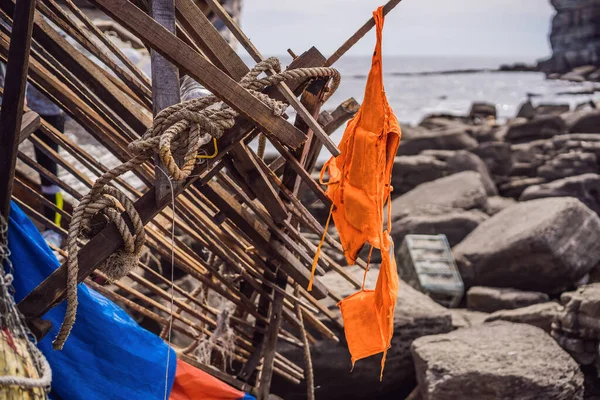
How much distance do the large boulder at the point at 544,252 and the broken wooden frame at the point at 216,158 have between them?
3755 millimetres

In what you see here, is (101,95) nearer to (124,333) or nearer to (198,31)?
(198,31)

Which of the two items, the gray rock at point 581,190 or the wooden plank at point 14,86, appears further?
the gray rock at point 581,190

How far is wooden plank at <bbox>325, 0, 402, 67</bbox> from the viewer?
2.23 metres

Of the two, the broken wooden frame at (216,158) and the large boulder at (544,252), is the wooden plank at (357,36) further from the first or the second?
the large boulder at (544,252)

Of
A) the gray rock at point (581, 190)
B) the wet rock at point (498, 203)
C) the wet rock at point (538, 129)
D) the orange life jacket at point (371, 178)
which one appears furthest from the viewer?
the wet rock at point (538, 129)

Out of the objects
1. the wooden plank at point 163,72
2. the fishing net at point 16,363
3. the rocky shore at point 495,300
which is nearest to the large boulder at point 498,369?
the rocky shore at point 495,300

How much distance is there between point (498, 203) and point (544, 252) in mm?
4538

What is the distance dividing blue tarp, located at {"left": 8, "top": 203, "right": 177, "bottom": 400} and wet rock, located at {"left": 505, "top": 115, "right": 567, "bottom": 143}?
15.6 m

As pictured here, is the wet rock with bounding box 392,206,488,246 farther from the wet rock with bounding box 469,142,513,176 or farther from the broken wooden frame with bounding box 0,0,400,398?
the wet rock with bounding box 469,142,513,176

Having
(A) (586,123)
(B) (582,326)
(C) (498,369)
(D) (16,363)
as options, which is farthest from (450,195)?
(A) (586,123)

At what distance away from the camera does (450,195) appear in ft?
30.7

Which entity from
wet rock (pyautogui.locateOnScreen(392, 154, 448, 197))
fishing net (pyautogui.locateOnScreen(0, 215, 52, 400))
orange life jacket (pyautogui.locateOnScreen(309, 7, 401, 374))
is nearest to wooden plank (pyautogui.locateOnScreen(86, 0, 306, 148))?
orange life jacket (pyautogui.locateOnScreen(309, 7, 401, 374))

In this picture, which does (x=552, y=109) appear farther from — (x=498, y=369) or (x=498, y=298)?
(x=498, y=369)

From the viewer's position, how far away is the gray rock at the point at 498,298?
6.55 m
